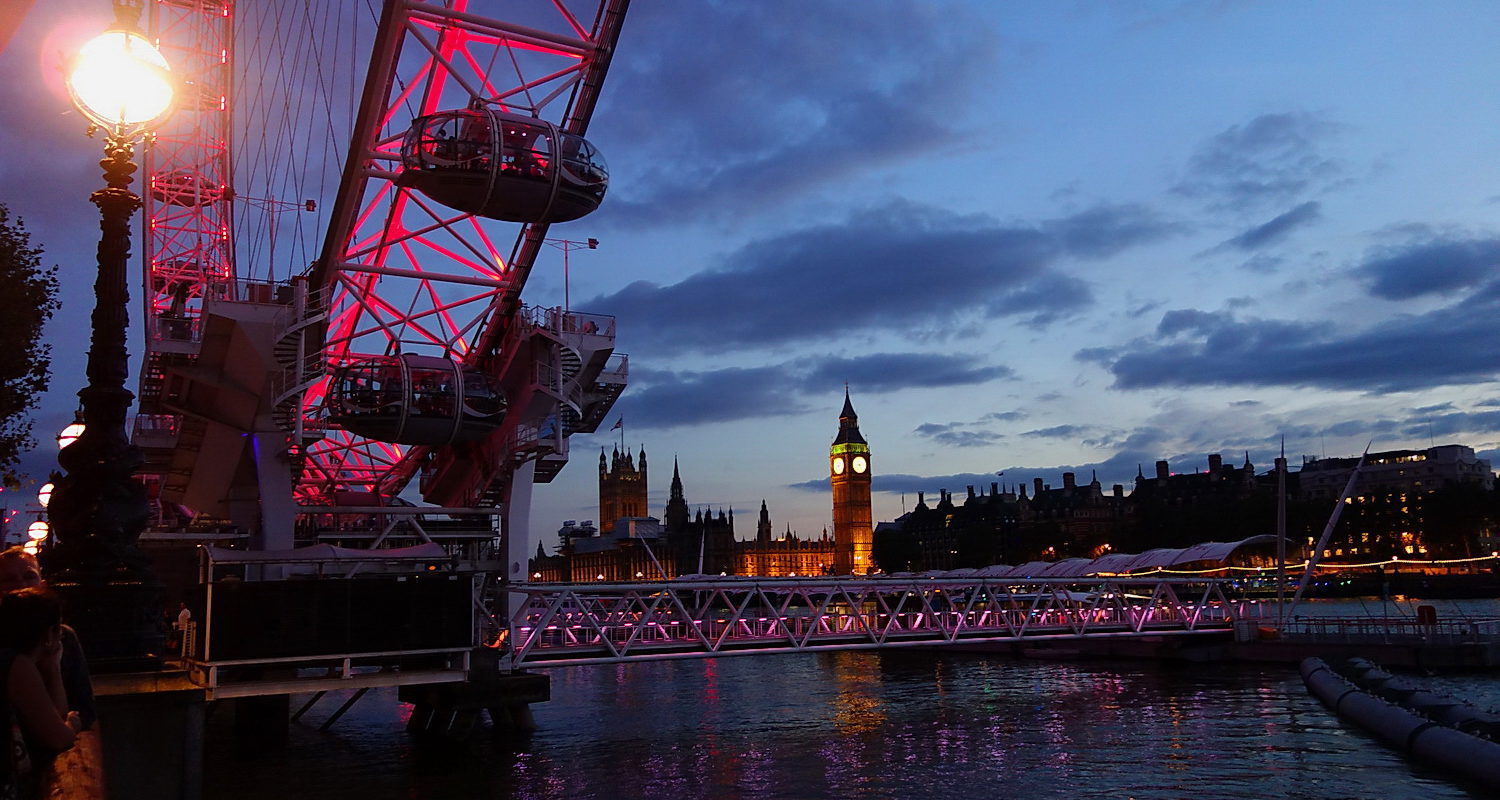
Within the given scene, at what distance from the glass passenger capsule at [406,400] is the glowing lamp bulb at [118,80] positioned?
25.1m

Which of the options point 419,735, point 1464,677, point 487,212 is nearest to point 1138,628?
point 1464,677

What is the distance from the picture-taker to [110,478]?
1098 centimetres

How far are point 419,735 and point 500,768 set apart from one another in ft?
21.5

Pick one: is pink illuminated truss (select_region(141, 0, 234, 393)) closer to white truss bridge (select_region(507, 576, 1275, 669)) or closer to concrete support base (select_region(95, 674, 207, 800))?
white truss bridge (select_region(507, 576, 1275, 669))

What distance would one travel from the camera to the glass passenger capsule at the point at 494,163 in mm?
29344

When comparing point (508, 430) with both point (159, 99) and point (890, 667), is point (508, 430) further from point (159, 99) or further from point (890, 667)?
point (890, 667)

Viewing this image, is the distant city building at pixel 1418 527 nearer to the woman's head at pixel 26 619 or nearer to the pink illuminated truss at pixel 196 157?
the pink illuminated truss at pixel 196 157

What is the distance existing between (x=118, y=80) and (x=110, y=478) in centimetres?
360

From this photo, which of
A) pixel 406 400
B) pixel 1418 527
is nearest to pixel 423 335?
pixel 406 400

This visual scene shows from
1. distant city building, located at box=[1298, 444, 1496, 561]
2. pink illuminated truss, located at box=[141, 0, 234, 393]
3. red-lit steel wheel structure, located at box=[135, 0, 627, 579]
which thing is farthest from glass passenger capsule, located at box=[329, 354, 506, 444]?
distant city building, located at box=[1298, 444, 1496, 561]

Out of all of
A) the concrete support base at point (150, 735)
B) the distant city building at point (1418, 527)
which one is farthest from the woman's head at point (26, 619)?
the distant city building at point (1418, 527)

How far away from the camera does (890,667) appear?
68.2 metres

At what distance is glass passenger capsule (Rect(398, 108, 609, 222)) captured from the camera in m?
29.3

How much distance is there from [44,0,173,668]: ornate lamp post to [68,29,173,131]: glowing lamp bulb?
1 cm
